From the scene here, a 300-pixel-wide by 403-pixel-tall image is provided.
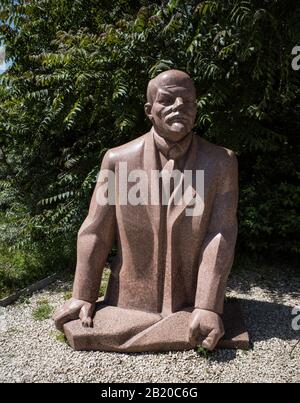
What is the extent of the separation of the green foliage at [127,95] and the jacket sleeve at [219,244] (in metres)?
1.32

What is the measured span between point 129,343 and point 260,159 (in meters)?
3.77

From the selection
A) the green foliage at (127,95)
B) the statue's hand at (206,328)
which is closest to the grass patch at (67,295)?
the green foliage at (127,95)

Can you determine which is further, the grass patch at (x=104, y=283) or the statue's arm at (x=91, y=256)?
the grass patch at (x=104, y=283)

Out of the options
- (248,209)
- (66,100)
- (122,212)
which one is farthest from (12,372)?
(248,209)

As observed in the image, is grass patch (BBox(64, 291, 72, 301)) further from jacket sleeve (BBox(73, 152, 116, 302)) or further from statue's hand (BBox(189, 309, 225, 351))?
statue's hand (BBox(189, 309, 225, 351))

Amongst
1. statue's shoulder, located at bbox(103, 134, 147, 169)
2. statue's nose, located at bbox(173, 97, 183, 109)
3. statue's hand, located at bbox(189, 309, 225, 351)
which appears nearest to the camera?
statue's nose, located at bbox(173, 97, 183, 109)

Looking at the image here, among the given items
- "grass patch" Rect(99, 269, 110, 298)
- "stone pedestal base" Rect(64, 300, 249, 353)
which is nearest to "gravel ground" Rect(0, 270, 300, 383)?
"stone pedestal base" Rect(64, 300, 249, 353)

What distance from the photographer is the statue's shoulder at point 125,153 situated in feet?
12.5

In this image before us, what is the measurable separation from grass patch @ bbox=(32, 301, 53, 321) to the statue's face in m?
2.52

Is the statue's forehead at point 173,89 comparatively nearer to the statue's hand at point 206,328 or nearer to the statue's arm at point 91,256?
the statue's arm at point 91,256

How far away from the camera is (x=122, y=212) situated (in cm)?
381

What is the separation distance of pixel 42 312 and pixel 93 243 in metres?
1.43

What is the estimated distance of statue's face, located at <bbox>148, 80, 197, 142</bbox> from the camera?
3505 mm
